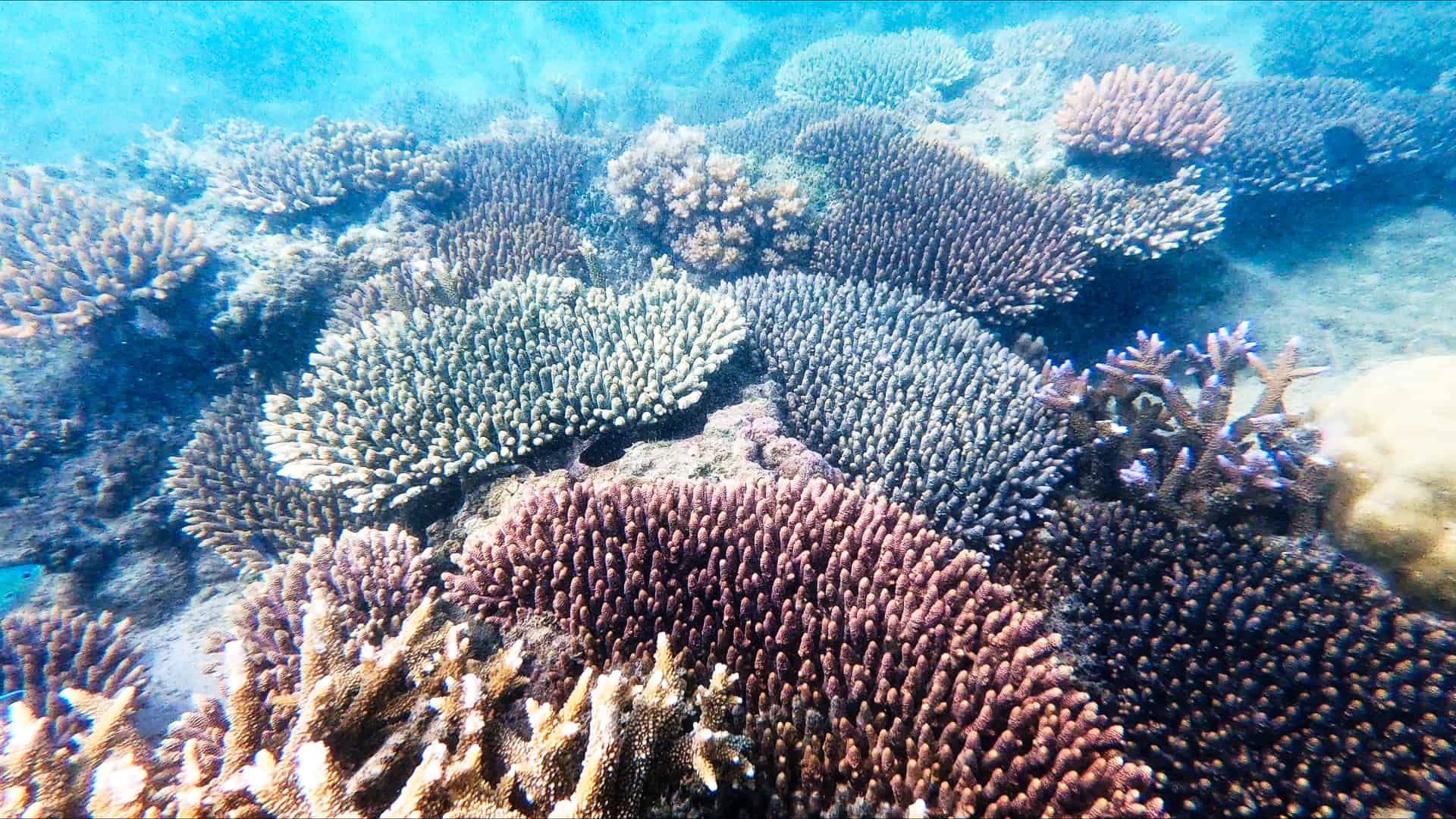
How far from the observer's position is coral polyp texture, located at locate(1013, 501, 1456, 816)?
2.77m

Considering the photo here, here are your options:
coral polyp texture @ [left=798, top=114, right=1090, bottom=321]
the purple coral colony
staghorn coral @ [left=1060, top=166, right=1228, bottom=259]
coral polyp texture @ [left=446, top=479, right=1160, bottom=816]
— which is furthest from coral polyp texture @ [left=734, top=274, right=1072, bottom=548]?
staghorn coral @ [left=1060, top=166, right=1228, bottom=259]

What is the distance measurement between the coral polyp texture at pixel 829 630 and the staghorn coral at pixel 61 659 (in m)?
3.04

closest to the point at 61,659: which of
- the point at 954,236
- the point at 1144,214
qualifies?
the point at 954,236

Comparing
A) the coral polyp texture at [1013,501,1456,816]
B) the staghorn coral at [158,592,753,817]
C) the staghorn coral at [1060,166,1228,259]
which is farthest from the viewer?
the staghorn coral at [1060,166,1228,259]

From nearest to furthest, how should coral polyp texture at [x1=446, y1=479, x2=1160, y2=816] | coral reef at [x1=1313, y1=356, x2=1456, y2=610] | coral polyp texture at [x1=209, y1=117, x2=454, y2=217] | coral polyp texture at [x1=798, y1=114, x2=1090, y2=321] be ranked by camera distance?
coral polyp texture at [x1=446, y1=479, x2=1160, y2=816]
coral reef at [x1=1313, y1=356, x2=1456, y2=610]
coral polyp texture at [x1=798, y1=114, x2=1090, y2=321]
coral polyp texture at [x1=209, y1=117, x2=454, y2=217]

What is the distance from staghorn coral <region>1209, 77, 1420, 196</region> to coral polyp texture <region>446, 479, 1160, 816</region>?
28.1 ft

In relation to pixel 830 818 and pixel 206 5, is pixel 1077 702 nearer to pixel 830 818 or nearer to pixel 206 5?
pixel 830 818

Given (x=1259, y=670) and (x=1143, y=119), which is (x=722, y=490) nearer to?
(x=1259, y=670)

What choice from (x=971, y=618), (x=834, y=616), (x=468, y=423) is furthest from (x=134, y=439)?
(x=971, y=618)

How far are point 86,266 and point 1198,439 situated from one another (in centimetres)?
1015

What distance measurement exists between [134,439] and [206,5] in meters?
29.5

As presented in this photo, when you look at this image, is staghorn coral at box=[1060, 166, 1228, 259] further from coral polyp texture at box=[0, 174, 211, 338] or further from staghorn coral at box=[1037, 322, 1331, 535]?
coral polyp texture at box=[0, 174, 211, 338]

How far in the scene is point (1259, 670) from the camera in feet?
10.1

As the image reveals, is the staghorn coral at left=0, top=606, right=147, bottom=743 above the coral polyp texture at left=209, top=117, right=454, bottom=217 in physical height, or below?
below
